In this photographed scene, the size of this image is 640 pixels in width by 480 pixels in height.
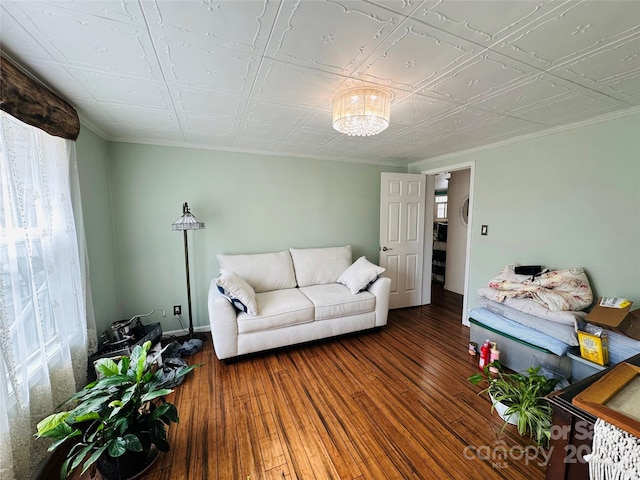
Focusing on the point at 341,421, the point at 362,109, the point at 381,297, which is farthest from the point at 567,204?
the point at 341,421

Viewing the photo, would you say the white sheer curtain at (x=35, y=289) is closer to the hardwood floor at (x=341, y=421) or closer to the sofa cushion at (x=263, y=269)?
the hardwood floor at (x=341, y=421)

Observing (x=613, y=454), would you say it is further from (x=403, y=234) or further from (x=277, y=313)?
(x=403, y=234)

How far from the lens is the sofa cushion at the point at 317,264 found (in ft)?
10.8

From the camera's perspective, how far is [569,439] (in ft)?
2.85

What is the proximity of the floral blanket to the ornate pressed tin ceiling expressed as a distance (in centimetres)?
134

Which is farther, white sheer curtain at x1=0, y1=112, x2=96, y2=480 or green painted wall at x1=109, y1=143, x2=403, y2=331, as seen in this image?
green painted wall at x1=109, y1=143, x2=403, y2=331

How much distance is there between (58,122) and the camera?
5.30 ft

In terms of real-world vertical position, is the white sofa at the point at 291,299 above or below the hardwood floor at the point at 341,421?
above

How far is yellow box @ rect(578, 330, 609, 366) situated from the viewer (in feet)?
5.76

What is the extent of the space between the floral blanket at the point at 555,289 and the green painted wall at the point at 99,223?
3.72 meters

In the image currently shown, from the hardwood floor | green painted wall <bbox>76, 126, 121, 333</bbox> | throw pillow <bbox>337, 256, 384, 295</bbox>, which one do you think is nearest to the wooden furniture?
the hardwood floor

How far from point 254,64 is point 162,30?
1.38 feet

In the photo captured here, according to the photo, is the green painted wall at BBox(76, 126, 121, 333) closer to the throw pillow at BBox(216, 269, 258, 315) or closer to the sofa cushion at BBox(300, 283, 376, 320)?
the throw pillow at BBox(216, 269, 258, 315)

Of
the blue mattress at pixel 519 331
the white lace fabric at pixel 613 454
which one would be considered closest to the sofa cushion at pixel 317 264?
the blue mattress at pixel 519 331
